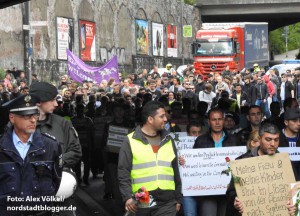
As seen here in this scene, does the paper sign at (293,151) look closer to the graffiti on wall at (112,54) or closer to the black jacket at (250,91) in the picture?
the black jacket at (250,91)

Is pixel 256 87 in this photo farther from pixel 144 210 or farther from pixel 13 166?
pixel 13 166

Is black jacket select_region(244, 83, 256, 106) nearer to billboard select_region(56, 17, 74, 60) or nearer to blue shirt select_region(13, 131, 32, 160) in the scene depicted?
billboard select_region(56, 17, 74, 60)

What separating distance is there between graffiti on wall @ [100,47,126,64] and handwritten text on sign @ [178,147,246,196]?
117 ft

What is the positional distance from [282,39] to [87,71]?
88.4 metres

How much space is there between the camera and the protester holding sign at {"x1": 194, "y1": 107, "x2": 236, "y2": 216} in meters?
10.5

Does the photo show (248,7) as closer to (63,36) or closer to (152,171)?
(63,36)

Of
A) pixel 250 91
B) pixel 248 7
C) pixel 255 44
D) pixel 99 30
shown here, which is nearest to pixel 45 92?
pixel 250 91

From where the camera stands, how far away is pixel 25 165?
682cm

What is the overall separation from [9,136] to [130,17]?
147 feet

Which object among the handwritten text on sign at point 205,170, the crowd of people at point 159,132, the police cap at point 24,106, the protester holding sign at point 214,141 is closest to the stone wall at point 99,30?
the crowd of people at point 159,132

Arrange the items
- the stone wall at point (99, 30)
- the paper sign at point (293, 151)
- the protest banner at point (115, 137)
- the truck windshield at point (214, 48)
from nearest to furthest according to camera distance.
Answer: the paper sign at point (293, 151) → the protest banner at point (115, 137) → the stone wall at point (99, 30) → the truck windshield at point (214, 48)

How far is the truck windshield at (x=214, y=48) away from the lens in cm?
4931

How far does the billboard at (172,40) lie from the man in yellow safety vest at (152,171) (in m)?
50.2

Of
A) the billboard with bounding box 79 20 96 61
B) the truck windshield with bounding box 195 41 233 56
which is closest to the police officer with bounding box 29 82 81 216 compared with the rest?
the billboard with bounding box 79 20 96 61
